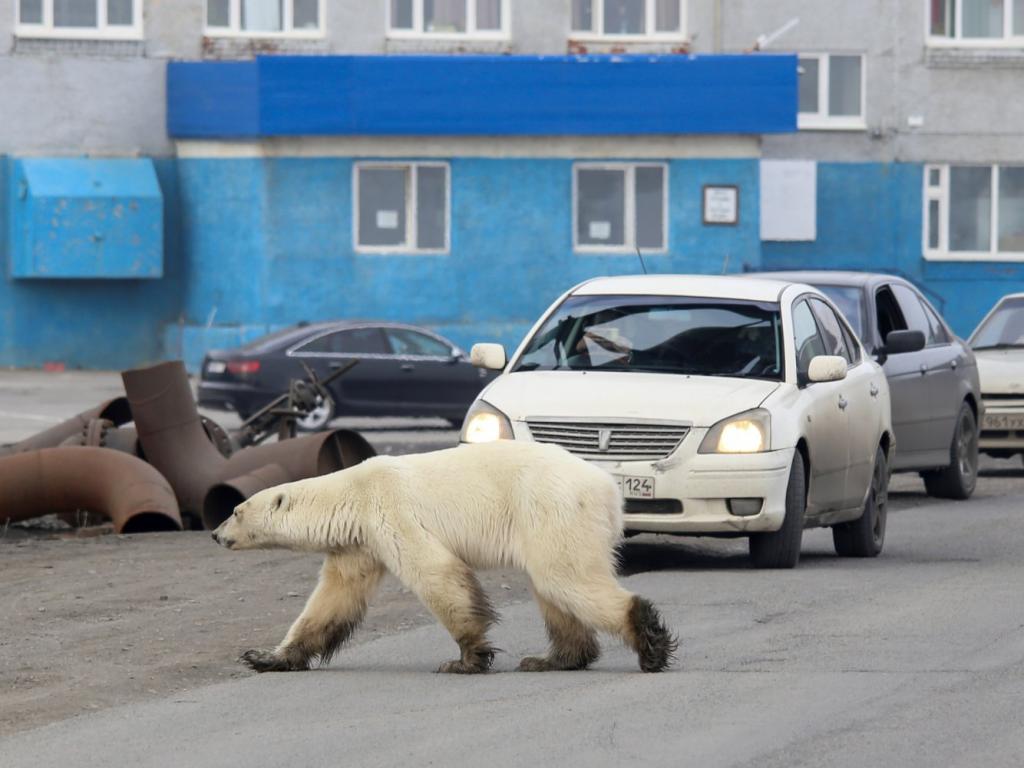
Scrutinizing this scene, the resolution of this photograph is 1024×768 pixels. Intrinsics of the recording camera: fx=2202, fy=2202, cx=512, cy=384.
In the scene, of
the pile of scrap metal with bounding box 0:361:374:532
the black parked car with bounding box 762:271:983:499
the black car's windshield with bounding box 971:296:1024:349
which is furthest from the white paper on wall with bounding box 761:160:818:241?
the pile of scrap metal with bounding box 0:361:374:532

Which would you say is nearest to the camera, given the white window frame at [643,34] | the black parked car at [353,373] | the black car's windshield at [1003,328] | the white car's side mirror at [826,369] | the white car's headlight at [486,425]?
the white car's headlight at [486,425]

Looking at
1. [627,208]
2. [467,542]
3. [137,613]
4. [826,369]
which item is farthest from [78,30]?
[467,542]

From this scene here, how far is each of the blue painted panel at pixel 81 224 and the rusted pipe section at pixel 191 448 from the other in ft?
59.4

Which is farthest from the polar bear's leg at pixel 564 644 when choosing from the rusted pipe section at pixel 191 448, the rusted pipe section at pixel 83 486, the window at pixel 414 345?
the window at pixel 414 345

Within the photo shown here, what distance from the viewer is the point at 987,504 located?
690 inches

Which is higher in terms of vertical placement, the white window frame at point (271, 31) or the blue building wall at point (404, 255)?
the white window frame at point (271, 31)

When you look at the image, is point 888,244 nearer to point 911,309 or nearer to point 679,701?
point 911,309

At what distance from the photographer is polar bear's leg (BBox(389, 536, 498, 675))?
849 centimetres

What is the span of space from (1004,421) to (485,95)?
15.8 m

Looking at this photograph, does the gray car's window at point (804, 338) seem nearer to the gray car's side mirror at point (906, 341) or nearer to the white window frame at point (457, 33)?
the gray car's side mirror at point (906, 341)

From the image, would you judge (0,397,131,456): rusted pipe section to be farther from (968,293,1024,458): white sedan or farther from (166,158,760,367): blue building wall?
(166,158,760,367): blue building wall

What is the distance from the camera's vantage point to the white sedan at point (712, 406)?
38.8 feet

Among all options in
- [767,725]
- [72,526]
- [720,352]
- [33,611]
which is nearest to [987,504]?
[720,352]

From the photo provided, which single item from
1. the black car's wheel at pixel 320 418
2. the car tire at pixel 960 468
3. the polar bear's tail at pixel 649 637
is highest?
the polar bear's tail at pixel 649 637
